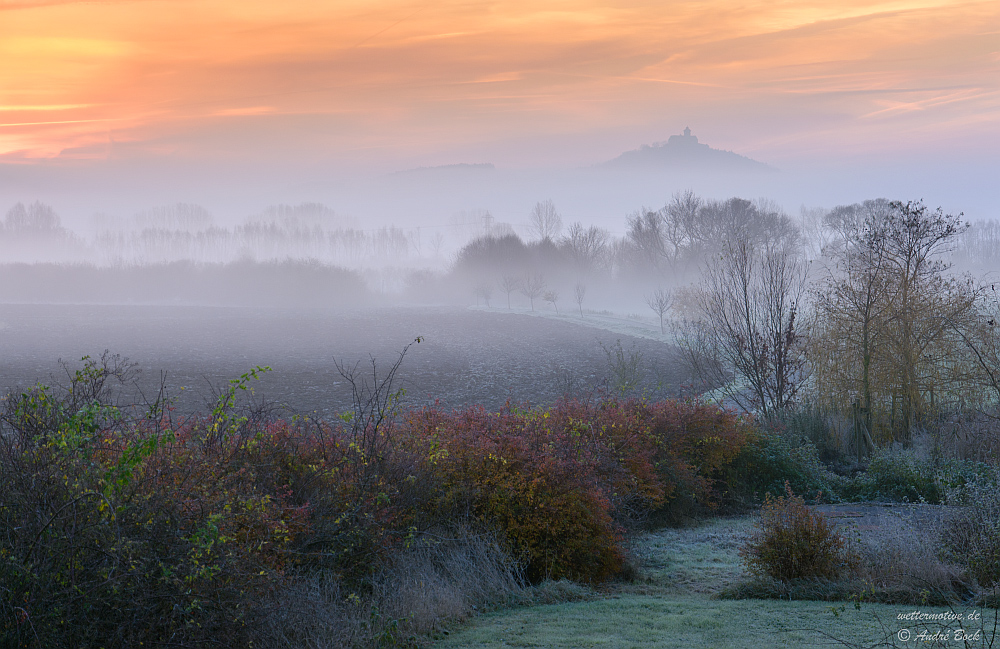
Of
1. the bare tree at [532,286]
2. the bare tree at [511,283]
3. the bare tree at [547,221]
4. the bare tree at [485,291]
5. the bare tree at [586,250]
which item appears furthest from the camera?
the bare tree at [547,221]

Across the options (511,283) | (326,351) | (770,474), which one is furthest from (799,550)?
(511,283)

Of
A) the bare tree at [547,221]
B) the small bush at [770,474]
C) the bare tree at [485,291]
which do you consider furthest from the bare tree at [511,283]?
the small bush at [770,474]

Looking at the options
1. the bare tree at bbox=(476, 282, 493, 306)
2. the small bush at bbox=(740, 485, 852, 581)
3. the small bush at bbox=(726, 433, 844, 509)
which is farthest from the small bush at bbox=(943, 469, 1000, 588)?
the bare tree at bbox=(476, 282, 493, 306)

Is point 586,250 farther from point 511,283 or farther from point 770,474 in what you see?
point 770,474

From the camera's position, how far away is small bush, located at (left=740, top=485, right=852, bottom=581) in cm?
783

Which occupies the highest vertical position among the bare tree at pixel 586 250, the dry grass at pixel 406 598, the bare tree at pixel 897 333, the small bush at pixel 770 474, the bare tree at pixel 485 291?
the bare tree at pixel 586 250

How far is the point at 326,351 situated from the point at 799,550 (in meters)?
36.2

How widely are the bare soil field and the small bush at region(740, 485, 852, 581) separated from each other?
1026cm

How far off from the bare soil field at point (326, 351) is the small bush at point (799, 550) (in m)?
10.3

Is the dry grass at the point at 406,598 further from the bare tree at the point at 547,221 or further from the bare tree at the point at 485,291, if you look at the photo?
the bare tree at the point at 547,221

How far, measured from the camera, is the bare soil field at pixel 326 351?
27328 mm

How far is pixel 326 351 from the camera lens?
136ft

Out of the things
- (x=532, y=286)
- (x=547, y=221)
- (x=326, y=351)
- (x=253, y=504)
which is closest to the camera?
(x=253, y=504)

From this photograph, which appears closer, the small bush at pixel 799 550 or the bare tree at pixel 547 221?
the small bush at pixel 799 550
